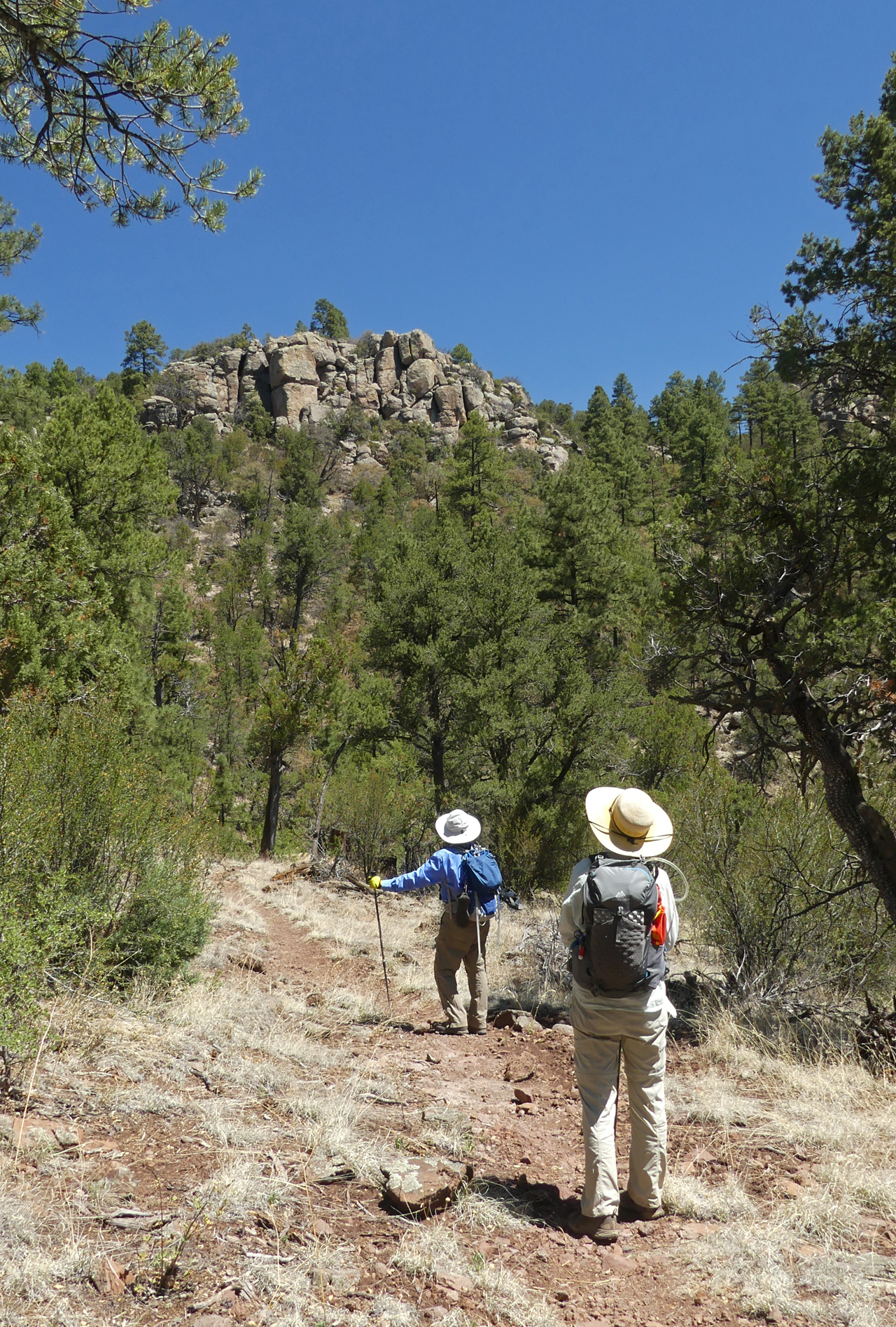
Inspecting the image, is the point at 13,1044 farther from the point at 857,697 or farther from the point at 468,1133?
the point at 857,697

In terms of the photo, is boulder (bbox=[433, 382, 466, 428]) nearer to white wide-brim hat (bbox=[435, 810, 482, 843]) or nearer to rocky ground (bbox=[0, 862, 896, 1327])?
white wide-brim hat (bbox=[435, 810, 482, 843])

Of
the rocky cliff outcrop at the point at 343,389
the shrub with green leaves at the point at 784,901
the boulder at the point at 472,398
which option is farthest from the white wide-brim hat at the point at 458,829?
the boulder at the point at 472,398

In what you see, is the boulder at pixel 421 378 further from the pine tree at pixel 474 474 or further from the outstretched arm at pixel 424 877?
the outstretched arm at pixel 424 877

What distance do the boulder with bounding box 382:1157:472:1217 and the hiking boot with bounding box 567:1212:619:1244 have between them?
563 mm

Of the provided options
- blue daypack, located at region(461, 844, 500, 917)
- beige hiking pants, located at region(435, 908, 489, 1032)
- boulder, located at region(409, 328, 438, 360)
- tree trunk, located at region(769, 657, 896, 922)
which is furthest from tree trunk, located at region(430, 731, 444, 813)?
boulder, located at region(409, 328, 438, 360)

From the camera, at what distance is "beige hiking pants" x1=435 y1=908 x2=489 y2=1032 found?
281 inches

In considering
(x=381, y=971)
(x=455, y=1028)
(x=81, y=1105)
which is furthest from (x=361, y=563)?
(x=81, y=1105)

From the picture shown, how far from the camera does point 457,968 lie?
23.8 feet

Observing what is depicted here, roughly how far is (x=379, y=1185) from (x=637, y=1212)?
4.08 ft

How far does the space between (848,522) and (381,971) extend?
731cm

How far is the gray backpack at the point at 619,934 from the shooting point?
366 centimetres

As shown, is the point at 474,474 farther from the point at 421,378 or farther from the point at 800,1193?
the point at 421,378

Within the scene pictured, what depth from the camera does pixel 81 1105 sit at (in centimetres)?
402

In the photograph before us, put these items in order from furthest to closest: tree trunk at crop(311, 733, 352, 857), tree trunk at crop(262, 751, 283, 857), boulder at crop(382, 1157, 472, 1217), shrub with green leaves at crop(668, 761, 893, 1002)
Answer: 1. tree trunk at crop(262, 751, 283, 857)
2. tree trunk at crop(311, 733, 352, 857)
3. shrub with green leaves at crop(668, 761, 893, 1002)
4. boulder at crop(382, 1157, 472, 1217)
